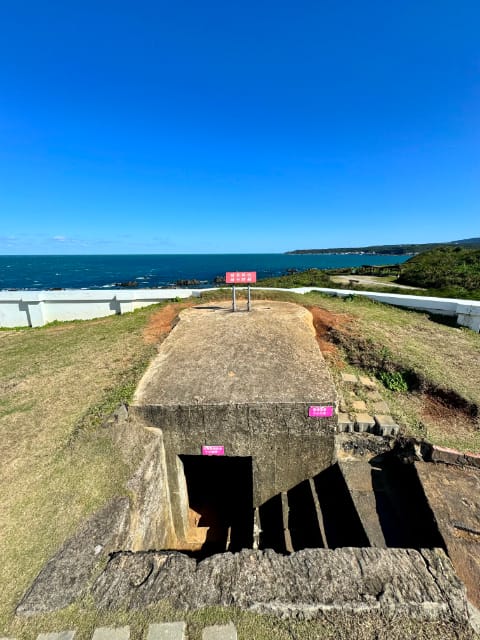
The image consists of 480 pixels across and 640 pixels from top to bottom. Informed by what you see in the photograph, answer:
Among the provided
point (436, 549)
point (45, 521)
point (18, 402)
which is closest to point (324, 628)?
point (436, 549)

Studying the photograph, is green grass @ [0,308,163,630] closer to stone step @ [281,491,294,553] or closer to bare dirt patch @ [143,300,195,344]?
bare dirt patch @ [143,300,195,344]

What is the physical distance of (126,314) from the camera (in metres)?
12.2

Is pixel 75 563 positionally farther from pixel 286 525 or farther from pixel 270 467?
pixel 286 525

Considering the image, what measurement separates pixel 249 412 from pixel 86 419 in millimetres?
2780

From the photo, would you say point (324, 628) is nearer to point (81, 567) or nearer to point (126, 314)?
point (81, 567)

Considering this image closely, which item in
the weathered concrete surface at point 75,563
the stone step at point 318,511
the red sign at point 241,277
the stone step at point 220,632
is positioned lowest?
the stone step at point 318,511

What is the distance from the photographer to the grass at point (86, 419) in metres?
2.34

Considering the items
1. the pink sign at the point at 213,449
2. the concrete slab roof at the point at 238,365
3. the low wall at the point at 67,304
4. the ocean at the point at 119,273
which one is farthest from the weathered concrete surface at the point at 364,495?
the ocean at the point at 119,273

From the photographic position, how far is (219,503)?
6406 mm

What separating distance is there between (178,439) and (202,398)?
0.83 meters

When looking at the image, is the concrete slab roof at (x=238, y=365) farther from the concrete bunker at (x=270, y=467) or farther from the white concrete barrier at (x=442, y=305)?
the white concrete barrier at (x=442, y=305)

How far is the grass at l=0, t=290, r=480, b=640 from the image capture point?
2.34 metres

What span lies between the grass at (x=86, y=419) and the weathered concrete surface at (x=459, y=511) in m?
0.58

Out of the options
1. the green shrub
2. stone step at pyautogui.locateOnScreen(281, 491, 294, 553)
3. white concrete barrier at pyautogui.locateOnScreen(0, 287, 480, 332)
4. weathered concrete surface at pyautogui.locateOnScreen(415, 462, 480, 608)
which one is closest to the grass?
the green shrub
